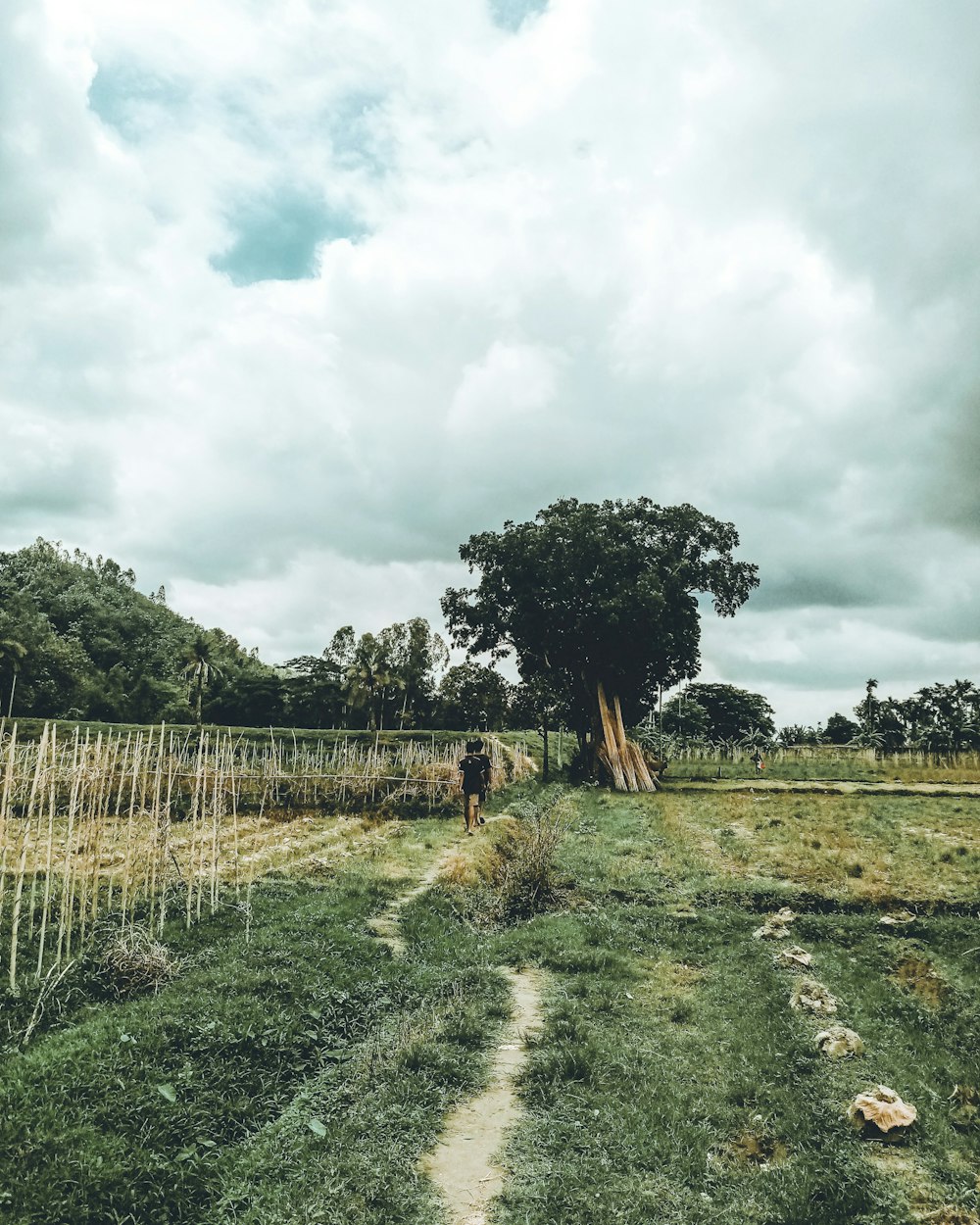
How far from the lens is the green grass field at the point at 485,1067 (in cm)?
460

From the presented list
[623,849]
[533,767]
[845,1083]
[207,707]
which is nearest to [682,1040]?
[845,1083]

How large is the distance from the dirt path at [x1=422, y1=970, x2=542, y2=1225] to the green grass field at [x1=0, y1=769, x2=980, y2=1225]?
12 cm

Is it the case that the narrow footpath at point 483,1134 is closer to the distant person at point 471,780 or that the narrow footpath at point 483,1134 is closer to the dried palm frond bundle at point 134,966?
the dried palm frond bundle at point 134,966

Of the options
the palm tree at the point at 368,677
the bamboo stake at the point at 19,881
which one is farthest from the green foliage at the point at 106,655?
the bamboo stake at the point at 19,881

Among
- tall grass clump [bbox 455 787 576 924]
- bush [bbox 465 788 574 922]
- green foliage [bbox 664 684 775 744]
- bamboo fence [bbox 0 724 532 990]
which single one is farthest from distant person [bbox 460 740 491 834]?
green foliage [bbox 664 684 775 744]

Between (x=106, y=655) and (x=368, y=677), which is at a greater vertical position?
(x=106, y=655)

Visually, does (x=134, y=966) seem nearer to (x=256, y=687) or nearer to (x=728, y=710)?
(x=256, y=687)

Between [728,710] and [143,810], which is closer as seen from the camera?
[143,810]

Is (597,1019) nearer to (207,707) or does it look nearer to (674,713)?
(207,707)

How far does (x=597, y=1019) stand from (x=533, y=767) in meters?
33.4

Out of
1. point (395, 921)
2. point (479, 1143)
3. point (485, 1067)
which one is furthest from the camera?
point (395, 921)

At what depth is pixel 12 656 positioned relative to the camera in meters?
55.6

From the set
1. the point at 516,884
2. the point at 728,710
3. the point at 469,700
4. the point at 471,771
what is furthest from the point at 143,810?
the point at 728,710

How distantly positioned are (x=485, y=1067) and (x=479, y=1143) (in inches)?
44.5
